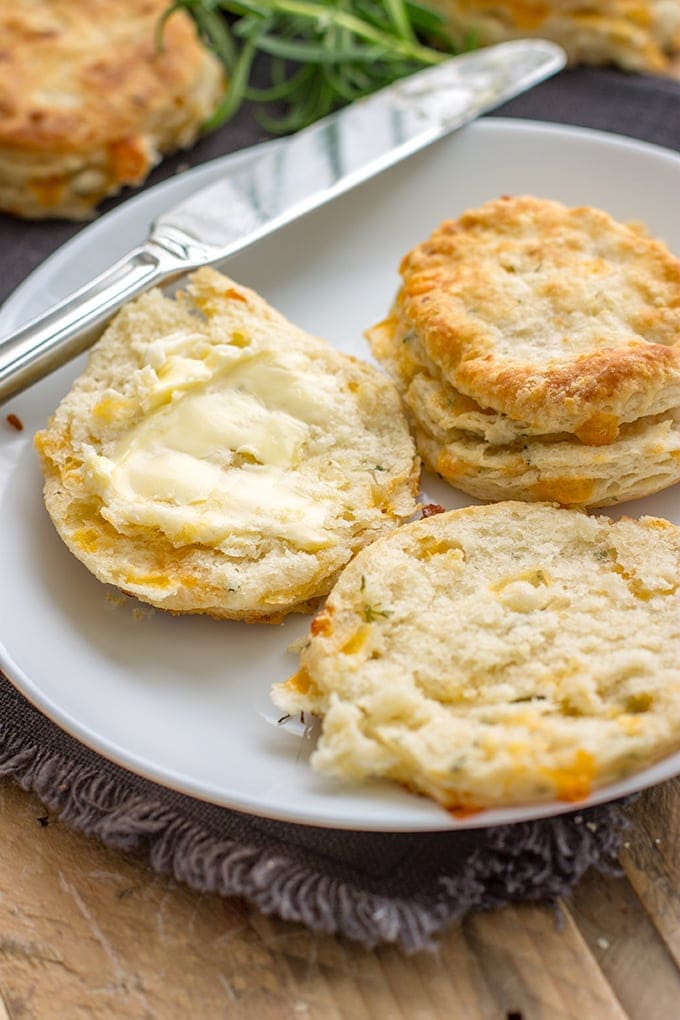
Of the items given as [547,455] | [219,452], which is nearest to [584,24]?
[547,455]

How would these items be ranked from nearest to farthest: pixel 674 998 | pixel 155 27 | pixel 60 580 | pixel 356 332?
pixel 674 998 → pixel 60 580 → pixel 356 332 → pixel 155 27

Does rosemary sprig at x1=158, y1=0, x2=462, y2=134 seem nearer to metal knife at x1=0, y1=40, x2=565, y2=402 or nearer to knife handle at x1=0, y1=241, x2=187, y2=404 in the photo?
metal knife at x1=0, y1=40, x2=565, y2=402

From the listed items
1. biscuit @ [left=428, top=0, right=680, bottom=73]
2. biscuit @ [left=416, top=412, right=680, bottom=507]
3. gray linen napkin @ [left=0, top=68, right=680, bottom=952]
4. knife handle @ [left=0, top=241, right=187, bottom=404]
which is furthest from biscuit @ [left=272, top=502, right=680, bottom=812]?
biscuit @ [left=428, top=0, right=680, bottom=73]

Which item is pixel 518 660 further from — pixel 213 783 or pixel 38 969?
pixel 38 969

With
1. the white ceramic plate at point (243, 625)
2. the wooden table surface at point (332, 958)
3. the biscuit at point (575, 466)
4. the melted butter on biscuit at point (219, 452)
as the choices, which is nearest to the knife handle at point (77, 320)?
the white ceramic plate at point (243, 625)

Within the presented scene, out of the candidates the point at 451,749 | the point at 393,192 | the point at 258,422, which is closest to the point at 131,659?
the point at 258,422

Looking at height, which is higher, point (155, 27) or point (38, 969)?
point (155, 27)
